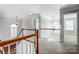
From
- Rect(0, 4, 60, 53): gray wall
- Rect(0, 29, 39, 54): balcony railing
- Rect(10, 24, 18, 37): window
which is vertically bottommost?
Rect(0, 29, 39, 54): balcony railing

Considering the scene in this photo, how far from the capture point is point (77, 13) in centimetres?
180

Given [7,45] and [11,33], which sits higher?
[11,33]

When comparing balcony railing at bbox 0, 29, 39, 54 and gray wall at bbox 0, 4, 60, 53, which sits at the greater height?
gray wall at bbox 0, 4, 60, 53

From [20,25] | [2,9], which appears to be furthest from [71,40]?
[2,9]

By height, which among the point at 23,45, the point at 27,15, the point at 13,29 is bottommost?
the point at 23,45

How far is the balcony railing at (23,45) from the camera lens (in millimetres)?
1780

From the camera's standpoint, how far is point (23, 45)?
186cm

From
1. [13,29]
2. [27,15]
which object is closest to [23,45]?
[13,29]

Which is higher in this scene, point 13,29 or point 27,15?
point 27,15

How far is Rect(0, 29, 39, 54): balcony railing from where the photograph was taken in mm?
1780

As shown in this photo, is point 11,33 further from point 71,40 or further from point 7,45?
point 71,40

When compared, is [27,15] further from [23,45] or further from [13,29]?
[23,45]

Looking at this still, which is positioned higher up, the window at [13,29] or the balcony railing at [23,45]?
the window at [13,29]
